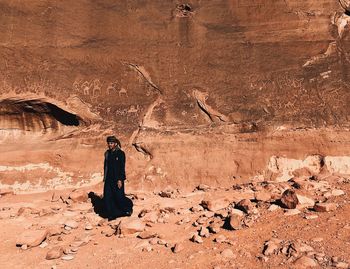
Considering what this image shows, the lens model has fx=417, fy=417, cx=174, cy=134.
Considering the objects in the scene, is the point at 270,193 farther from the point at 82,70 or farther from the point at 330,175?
the point at 82,70

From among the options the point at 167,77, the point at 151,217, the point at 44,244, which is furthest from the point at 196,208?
the point at 167,77

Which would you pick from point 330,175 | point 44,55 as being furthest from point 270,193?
point 44,55

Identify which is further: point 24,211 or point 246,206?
point 24,211

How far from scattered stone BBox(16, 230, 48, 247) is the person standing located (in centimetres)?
90

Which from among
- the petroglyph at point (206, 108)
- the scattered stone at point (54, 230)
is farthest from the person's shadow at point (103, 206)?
the petroglyph at point (206, 108)

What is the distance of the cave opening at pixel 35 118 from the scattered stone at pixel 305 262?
4.31m

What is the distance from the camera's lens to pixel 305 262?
3559 mm

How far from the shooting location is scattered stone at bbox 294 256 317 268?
353 centimetres

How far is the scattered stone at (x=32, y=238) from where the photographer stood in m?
4.58

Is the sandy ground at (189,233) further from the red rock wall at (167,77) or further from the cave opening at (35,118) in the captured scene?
the cave opening at (35,118)

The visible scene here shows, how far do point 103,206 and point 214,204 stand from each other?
1518 millimetres

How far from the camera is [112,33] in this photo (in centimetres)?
703

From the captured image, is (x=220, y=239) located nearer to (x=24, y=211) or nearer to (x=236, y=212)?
(x=236, y=212)

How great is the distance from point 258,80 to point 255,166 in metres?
1.43
